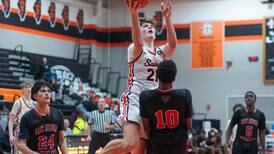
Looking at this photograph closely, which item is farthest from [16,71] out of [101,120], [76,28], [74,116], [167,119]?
[167,119]

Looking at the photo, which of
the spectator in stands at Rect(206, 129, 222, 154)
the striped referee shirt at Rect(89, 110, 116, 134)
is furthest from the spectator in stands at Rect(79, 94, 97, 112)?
the striped referee shirt at Rect(89, 110, 116, 134)

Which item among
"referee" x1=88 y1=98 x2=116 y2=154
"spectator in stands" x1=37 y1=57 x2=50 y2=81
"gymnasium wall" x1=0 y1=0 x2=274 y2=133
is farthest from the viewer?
"gymnasium wall" x1=0 y1=0 x2=274 y2=133

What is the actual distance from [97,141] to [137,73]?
24.3ft

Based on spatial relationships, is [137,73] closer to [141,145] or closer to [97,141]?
[141,145]

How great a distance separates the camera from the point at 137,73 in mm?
7230

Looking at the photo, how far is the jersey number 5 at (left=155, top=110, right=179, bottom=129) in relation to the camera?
19.7 feet

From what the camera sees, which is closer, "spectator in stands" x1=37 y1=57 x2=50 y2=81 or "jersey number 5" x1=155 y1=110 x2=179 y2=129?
"jersey number 5" x1=155 y1=110 x2=179 y2=129

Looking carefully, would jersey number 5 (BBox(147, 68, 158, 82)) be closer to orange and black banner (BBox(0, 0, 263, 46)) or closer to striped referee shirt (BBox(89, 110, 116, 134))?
striped referee shirt (BBox(89, 110, 116, 134))

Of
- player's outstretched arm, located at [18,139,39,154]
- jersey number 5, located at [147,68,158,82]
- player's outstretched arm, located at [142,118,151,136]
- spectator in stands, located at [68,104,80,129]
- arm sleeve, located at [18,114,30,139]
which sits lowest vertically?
spectator in stands, located at [68,104,80,129]

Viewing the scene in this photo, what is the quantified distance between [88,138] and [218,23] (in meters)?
11.8

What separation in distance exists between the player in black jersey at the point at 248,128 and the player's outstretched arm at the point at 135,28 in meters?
3.94

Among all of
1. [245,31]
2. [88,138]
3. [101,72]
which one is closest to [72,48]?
[101,72]

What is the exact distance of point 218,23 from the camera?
25.1m

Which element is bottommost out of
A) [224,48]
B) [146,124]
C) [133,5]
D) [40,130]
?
[40,130]
